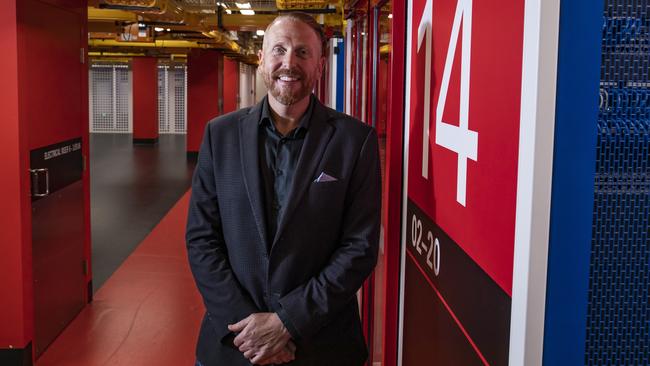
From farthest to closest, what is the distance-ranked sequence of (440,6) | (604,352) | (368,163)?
(368,163) → (440,6) → (604,352)

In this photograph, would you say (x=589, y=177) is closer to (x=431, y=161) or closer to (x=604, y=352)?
(x=604, y=352)

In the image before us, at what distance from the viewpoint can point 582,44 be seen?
36.7 inches

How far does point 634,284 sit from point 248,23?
813 centimetres

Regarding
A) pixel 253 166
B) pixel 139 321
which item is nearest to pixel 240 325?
pixel 253 166

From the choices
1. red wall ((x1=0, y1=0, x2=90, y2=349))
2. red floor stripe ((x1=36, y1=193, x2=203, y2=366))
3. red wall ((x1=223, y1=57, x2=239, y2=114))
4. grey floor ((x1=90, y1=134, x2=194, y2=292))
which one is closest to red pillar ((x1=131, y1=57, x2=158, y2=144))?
grey floor ((x1=90, y1=134, x2=194, y2=292))

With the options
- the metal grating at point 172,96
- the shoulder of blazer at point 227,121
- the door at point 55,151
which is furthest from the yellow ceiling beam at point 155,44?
the shoulder of blazer at point 227,121

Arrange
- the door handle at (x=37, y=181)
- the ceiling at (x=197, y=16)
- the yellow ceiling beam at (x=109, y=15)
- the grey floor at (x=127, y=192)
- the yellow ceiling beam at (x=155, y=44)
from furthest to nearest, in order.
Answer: the yellow ceiling beam at (x=155, y=44) < the yellow ceiling beam at (x=109, y=15) < the grey floor at (x=127, y=192) < the ceiling at (x=197, y=16) < the door handle at (x=37, y=181)

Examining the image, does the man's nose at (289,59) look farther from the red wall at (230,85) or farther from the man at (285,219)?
the red wall at (230,85)

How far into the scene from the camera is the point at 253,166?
1.85m

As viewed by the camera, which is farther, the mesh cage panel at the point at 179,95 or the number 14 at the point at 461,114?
the mesh cage panel at the point at 179,95

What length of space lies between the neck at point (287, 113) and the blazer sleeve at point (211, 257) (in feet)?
0.67

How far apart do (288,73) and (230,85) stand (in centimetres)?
1723

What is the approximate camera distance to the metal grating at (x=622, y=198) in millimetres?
979

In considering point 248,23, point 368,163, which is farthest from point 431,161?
point 248,23
